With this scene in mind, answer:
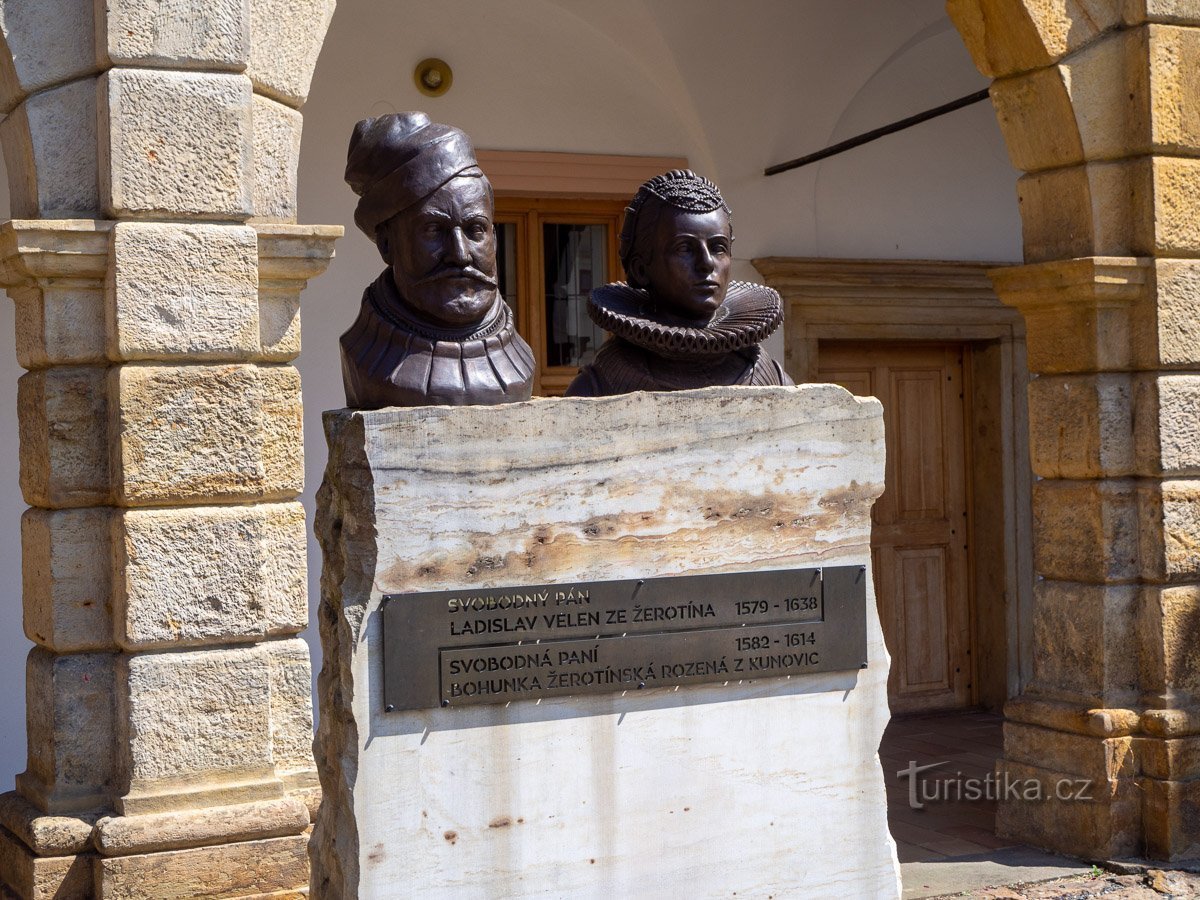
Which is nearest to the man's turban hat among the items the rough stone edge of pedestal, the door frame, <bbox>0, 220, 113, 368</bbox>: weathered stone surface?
the rough stone edge of pedestal

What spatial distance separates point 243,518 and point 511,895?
1516 mm

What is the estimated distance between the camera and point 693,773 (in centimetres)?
330

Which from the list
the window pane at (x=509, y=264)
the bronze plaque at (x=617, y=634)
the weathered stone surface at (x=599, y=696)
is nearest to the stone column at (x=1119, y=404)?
the weathered stone surface at (x=599, y=696)

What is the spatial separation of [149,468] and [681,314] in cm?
153

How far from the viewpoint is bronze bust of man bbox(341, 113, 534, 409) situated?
3.54 m

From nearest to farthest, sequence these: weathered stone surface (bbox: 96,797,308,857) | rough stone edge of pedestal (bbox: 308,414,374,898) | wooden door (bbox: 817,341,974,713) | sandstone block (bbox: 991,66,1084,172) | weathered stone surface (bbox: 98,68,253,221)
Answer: rough stone edge of pedestal (bbox: 308,414,374,898) < weathered stone surface (bbox: 96,797,308,857) < weathered stone surface (bbox: 98,68,253,221) < sandstone block (bbox: 991,66,1084,172) < wooden door (bbox: 817,341,974,713)

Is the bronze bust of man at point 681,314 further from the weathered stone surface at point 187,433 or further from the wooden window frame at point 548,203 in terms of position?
the wooden window frame at point 548,203

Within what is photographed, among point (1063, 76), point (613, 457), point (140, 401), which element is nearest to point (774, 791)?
point (613, 457)

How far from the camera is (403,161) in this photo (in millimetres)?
3611

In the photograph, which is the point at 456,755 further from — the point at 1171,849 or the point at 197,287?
the point at 1171,849

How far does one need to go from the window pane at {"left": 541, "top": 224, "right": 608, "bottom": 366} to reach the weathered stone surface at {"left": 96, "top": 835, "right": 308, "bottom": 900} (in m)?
3.81

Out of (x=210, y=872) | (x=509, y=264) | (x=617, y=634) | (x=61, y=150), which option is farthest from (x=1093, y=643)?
(x=61, y=150)

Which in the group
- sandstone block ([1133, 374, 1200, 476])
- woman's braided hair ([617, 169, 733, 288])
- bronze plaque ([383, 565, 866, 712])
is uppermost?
Result: woman's braided hair ([617, 169, 733, 288])

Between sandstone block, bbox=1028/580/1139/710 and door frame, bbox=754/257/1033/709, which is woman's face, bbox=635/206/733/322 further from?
door frame, bbox=754/257/1033/709
